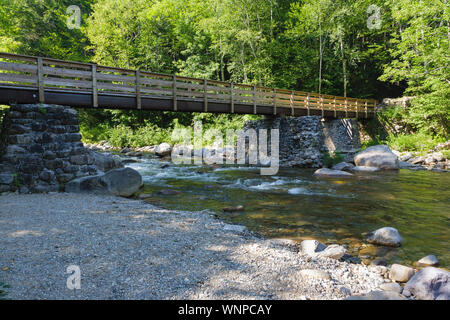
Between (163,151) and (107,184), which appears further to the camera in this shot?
(163,151)

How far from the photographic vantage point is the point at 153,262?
3.31m

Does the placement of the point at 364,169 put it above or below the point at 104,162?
below

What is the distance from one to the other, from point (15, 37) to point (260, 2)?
23447 mm

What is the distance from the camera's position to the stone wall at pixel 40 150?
712cm

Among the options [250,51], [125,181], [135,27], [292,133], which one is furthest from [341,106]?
[135,27]

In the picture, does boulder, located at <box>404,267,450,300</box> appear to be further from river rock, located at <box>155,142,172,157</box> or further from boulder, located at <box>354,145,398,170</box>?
river rock, located at <box>155,142,172,157</box>

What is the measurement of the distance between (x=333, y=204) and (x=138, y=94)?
834 centimetres

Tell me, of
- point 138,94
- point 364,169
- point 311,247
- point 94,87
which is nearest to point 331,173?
point 364,169

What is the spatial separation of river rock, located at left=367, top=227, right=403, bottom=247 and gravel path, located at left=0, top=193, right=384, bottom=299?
4.47 feet

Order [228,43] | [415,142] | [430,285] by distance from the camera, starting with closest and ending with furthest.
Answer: [430,285] → [415,142] → [228,43]

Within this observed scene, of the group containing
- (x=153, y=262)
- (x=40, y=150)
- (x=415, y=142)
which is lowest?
(x=153, y=262)

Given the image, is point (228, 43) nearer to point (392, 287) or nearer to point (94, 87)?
point (94, 87)

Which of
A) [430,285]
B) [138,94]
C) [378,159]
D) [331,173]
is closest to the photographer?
[430,285]
